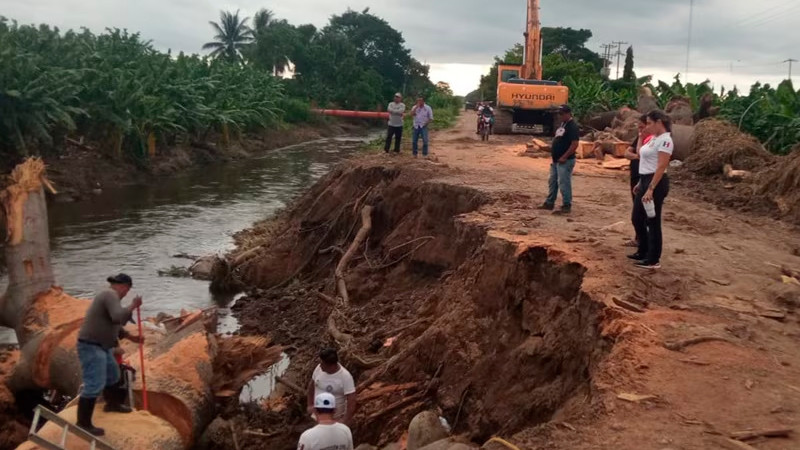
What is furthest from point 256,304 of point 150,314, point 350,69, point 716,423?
point 350,69

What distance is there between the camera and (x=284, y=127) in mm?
51312

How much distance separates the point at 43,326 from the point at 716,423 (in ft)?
27.9

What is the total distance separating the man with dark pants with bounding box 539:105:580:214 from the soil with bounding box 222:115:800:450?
37cm

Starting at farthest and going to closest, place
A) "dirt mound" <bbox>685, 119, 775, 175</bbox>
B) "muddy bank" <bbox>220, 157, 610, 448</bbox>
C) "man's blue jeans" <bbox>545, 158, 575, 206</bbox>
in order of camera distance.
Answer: "dirt mound" <bbox>685, 119, 775, 175</bbox> < "man's blue jeans" <bbox>545, 158, 575, 206</bbox> < "muddy bank" <bbox>220, 157, 610, 448</bbox>

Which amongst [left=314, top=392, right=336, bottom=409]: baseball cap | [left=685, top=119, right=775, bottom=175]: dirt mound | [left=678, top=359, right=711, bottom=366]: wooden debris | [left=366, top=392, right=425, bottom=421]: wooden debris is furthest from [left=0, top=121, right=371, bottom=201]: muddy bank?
[left=678, top=359, right=711, bottom=366]: wooden debris

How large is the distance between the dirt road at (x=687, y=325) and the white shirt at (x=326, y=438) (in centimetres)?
139

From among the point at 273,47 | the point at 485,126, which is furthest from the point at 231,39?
the point at 485,126

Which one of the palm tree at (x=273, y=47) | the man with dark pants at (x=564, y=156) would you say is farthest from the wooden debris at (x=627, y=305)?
the palm tree at (x=273, y=47)

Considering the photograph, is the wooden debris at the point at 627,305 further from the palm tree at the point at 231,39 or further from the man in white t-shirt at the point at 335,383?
the palm tree at the point at 231,39

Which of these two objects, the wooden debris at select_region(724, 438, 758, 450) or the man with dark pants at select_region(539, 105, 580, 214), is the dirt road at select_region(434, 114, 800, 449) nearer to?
the wooden debris at select_region(724, 438, 758, 450)

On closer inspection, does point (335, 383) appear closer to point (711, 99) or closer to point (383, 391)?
point (383, 391)

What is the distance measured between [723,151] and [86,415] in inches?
594

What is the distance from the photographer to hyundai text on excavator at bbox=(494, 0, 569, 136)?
27.2m

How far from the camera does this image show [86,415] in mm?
7480
